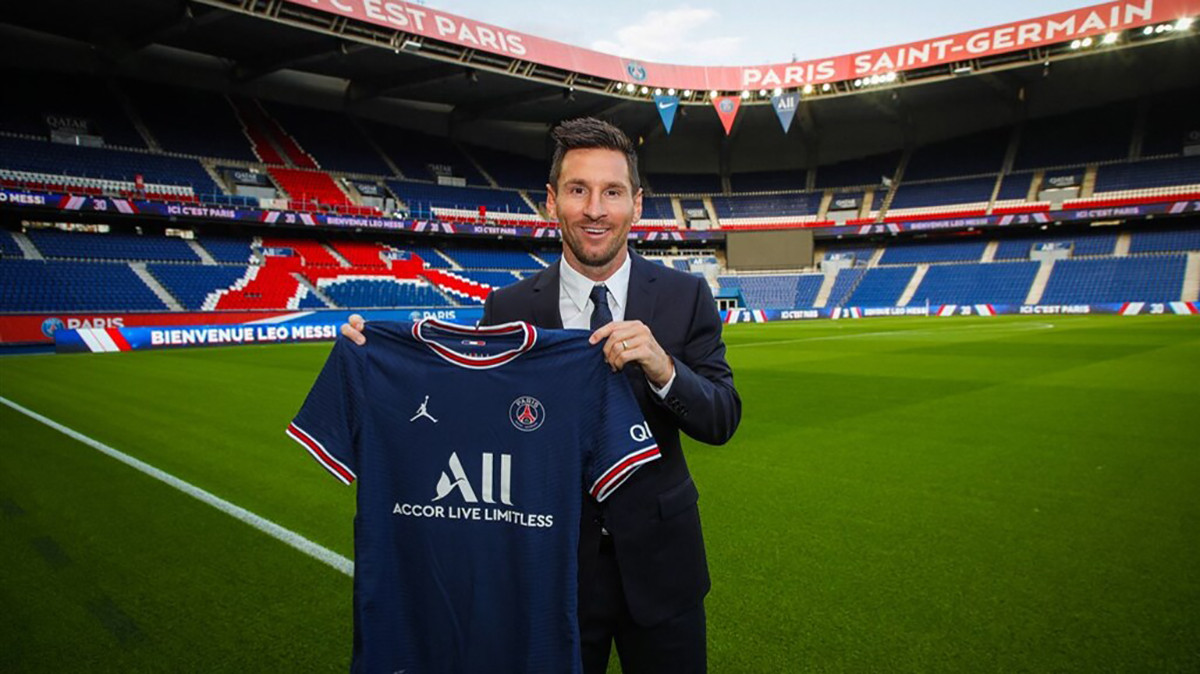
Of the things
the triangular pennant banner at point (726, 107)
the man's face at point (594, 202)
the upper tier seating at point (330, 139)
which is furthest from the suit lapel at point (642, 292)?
the upper tier seating at point (330, 139)

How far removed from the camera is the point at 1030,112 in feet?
141

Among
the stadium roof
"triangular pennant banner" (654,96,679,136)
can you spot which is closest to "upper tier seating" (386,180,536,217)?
the stadium roof

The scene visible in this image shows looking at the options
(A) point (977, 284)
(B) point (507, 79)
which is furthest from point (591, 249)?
(A) point (977, 284)

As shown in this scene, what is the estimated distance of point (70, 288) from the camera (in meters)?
24.6

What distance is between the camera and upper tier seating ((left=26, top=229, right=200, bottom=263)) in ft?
88.5

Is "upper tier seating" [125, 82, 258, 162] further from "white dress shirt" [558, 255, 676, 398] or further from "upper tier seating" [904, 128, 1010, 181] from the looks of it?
"upper tier seating" [904, 128, 1010, 181]

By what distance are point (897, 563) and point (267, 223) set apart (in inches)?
1367

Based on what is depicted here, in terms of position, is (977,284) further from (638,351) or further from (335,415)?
(335,415)

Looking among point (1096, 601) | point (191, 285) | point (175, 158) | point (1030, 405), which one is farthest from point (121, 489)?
point (175, 158)

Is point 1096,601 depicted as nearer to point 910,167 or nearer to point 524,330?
point 524,330

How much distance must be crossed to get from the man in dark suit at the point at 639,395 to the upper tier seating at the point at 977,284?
1665 inches

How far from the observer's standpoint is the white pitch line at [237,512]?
4094 mm

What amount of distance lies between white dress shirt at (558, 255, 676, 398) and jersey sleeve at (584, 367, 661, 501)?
23 centimetres

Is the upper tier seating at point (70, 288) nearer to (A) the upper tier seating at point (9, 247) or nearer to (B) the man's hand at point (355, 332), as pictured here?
(A) the upper tier seating at point (9, 247)
